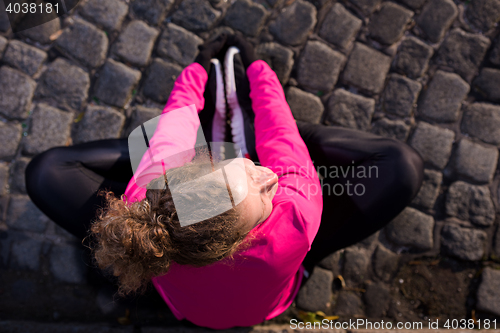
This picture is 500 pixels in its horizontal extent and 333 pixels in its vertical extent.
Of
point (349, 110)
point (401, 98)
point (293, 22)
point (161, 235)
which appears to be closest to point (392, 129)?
point (401, 98)

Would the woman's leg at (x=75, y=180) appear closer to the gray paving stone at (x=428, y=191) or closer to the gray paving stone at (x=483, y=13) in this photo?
the gray paving stone at (x=428, y=191)

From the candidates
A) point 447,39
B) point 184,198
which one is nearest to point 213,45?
point 184,198

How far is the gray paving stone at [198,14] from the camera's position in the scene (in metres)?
2.58

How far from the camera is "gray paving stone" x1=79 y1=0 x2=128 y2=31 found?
257 cm

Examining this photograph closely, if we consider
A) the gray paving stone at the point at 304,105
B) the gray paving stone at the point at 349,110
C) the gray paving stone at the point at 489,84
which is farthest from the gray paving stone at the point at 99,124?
the gray paving stone at the point at 489,84

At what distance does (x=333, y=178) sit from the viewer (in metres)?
2.11

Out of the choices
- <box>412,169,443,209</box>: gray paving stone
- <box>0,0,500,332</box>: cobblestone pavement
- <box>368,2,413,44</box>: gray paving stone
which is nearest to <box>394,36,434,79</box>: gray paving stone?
<box>0,0,500,332</box>: cobblestone pavement

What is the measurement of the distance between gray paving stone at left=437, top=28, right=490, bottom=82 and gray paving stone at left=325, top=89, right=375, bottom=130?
799mm

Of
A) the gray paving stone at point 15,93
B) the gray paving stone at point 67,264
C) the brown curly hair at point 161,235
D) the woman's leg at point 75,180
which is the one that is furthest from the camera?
the gray paving stone at point 15,93

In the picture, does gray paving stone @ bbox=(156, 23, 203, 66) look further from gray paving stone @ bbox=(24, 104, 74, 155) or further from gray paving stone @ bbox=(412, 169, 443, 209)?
gray paving stone @ bbox=(412, 169, 443, 209)

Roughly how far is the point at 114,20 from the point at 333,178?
94.1 inches

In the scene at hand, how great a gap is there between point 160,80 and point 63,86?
872 mm

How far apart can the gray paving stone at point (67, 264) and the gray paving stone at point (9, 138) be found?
92 centimetres

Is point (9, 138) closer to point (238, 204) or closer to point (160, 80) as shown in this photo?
point (160, 80)
